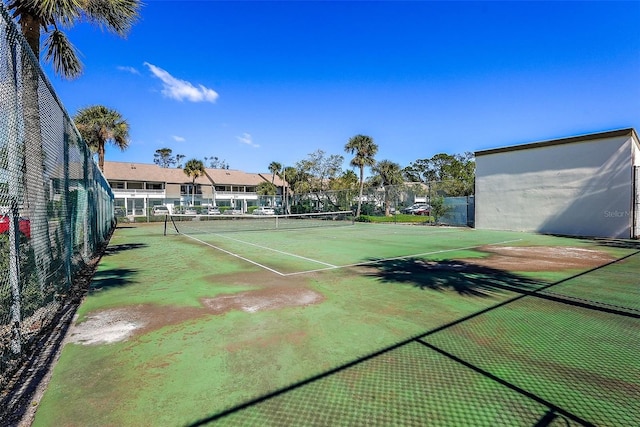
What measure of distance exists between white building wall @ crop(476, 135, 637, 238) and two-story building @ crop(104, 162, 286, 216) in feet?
88.4

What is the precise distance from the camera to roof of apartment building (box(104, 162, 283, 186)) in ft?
151

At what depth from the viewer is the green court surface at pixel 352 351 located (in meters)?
2.48

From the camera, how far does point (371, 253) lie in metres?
10.5

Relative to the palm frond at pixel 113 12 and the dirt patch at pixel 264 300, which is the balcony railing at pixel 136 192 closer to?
the palm frond at pixel 113 12

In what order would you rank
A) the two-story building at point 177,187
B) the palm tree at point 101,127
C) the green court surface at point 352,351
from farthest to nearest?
1. the two-story building at point 177,187
2. the palm tree at point 101,127
3. the green court surface at point 352,351

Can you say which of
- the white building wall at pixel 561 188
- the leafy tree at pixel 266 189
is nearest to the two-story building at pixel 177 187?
the leafy tree at pixel 266 189

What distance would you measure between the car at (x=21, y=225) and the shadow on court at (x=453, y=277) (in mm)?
5679

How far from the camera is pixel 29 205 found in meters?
3.95

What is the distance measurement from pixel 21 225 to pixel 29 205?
1.00ft

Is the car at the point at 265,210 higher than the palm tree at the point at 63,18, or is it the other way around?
the palm tree at the point at 63,18

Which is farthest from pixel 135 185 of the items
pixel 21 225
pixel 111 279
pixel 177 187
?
pixel 21 225

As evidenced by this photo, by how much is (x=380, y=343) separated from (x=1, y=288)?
389 centimetres

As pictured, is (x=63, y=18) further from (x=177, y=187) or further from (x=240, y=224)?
(x=177, y=187)

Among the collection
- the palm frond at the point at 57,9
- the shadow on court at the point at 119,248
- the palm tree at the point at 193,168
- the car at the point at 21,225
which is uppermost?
the palm tree at the point at 193,168
